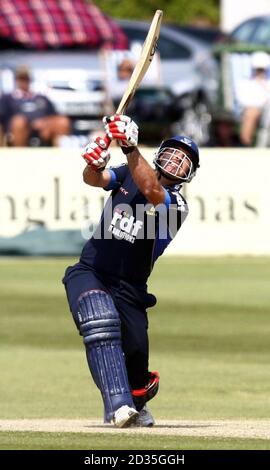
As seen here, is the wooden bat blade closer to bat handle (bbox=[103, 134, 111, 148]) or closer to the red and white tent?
bat handle (bbox=[103, 134, 111, 148])

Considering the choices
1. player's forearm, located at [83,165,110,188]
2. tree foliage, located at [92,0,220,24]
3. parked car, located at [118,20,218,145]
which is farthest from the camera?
tree foliage, located at [92,0,220,24]

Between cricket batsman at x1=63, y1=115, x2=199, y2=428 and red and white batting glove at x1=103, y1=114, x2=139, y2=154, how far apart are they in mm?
132

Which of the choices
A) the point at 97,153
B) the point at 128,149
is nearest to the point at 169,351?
the point at 97,153

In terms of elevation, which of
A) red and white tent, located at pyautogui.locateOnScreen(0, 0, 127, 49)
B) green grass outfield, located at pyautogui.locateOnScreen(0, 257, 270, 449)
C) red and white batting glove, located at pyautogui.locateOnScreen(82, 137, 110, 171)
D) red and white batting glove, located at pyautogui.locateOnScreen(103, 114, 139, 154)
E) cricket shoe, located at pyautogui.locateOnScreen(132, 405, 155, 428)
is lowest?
green grass outfield, located at pyautogui.locateOnScreen(0, 257, 270, 449)

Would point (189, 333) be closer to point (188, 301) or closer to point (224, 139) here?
point (188, 301)

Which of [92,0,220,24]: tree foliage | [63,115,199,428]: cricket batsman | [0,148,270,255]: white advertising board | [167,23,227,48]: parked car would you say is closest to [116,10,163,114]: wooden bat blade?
[63,115,199,428]: cricket batsman

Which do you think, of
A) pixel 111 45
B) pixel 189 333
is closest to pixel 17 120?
pixel 111 45

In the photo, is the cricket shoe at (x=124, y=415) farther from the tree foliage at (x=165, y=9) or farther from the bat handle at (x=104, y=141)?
the tree foliage at (x=165, y=9)

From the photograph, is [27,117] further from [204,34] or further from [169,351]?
[169,351]

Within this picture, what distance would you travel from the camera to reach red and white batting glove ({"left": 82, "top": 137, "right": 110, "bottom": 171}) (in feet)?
25.1

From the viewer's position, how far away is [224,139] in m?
21.7

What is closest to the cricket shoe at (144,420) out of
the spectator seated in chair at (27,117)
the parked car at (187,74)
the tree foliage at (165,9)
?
the spectator seated in chair at (27,117)

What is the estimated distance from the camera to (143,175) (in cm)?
757
